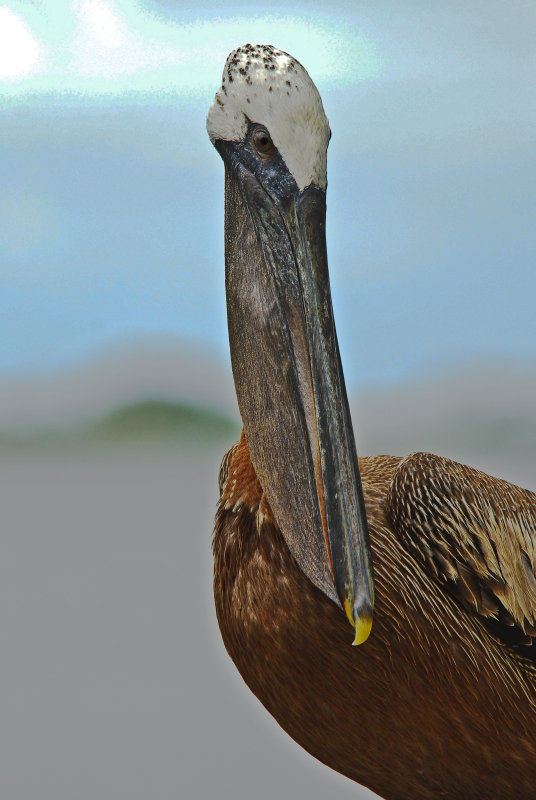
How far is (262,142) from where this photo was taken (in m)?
2.17

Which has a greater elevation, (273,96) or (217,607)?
(273,96)

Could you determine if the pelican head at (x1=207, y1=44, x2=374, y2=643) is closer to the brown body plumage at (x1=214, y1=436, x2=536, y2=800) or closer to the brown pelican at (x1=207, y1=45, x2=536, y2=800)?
the brown pelican at (x1=207, y1=45, x2=536, y2=800)

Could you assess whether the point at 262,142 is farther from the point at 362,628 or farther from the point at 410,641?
the point at 410,641

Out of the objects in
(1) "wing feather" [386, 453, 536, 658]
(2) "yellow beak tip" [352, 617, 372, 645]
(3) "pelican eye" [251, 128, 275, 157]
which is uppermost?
(3) "pelican eye" [251, 128, 275, 157]

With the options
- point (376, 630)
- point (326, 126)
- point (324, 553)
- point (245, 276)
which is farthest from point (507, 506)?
point (326, 126)

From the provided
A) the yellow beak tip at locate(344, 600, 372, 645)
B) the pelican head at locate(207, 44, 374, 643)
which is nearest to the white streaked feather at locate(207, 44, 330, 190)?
the pelican head at locate(207, 44, 374, 643)

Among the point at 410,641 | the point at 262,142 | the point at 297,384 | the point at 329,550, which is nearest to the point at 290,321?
the point at 297,384

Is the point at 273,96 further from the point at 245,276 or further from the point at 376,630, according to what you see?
the point at 376,630

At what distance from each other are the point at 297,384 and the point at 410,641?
760mm

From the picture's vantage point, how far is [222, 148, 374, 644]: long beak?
6.77ft

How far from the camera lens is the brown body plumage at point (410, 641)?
7.75 feet

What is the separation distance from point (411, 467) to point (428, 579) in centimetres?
31

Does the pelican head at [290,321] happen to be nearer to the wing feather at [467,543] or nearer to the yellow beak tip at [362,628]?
the yellow beak tip at [362,628]

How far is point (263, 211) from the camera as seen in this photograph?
2.21 m
